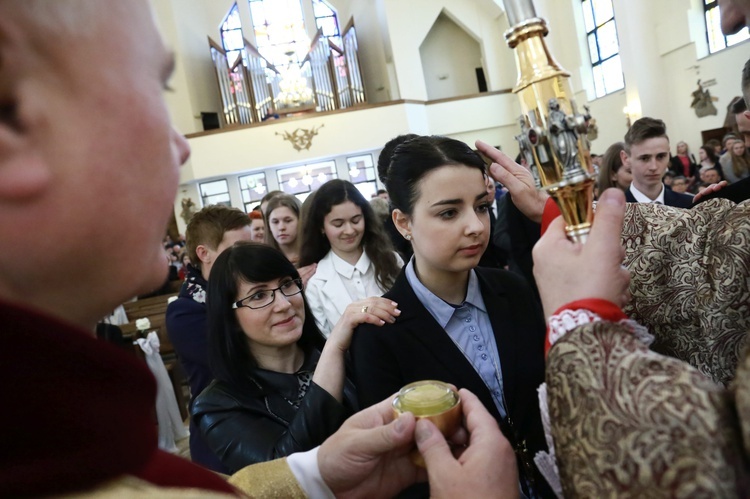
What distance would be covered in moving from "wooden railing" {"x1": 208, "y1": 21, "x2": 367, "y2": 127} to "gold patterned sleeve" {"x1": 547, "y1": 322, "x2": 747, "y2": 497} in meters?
A: 16.5

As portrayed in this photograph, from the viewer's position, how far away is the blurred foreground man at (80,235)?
16.0 inches

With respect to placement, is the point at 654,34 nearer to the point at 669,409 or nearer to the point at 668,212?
the point at 668,212

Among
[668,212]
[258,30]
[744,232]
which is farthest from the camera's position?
[258,30]

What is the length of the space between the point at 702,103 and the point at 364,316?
36.4 ft

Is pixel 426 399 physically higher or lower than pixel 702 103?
lower

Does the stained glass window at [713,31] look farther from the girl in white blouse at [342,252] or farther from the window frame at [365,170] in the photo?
the girl in white blouse at [342,252]

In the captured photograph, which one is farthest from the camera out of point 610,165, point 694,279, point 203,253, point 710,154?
point 710,154

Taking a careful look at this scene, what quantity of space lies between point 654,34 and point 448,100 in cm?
573

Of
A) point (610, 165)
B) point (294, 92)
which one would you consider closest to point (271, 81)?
point (294, 92)

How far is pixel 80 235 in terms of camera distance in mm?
472

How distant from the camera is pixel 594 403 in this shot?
67cm

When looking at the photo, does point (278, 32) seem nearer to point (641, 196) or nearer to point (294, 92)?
point (294, 92)

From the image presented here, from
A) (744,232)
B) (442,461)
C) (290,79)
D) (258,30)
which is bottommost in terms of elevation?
(442,461)

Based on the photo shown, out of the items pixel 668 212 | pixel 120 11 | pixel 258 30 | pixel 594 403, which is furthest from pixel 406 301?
pixel 258 30
